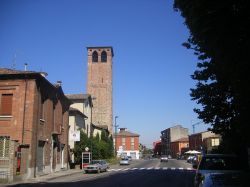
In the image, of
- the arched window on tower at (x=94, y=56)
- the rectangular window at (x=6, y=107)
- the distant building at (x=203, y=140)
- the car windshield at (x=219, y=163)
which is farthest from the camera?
the arched window on tower at (x=94, y=56)

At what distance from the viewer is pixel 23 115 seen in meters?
33.7

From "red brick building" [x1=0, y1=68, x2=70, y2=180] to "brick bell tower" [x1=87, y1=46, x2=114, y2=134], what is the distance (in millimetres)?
55400

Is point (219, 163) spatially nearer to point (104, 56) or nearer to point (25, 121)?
point (25, 121)

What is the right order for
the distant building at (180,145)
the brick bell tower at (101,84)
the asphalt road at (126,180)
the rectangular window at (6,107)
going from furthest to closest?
the distant building at (180,145), the brick bell tower at (101,84), the rectangular window at (6,107), the asphalt road at (126,180)

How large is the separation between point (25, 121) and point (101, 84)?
62.7m

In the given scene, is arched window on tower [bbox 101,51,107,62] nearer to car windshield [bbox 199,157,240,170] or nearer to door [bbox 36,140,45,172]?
door [bbox 36,140,45,172]

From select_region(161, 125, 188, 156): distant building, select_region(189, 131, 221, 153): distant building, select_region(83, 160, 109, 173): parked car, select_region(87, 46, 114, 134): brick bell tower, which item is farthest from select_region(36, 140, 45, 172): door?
select_region(161, 125, 188, 156): distant building

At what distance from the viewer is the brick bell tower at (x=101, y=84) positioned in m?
93.9

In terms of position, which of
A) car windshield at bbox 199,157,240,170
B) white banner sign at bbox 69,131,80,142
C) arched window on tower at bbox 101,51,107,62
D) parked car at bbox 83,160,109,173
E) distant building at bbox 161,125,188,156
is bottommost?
parked car at bbox 83,160,109,173

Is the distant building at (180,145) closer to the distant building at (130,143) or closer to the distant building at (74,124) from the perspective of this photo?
the distant building at (130,143)

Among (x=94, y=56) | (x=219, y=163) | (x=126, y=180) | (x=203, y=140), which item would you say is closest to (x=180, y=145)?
(x=203, y=140)

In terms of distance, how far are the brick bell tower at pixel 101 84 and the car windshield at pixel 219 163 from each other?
81215mm

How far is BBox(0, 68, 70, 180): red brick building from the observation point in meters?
31.8

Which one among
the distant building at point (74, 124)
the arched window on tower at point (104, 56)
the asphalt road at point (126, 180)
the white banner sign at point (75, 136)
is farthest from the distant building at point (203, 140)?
the asphalt road at point (126, 180)
